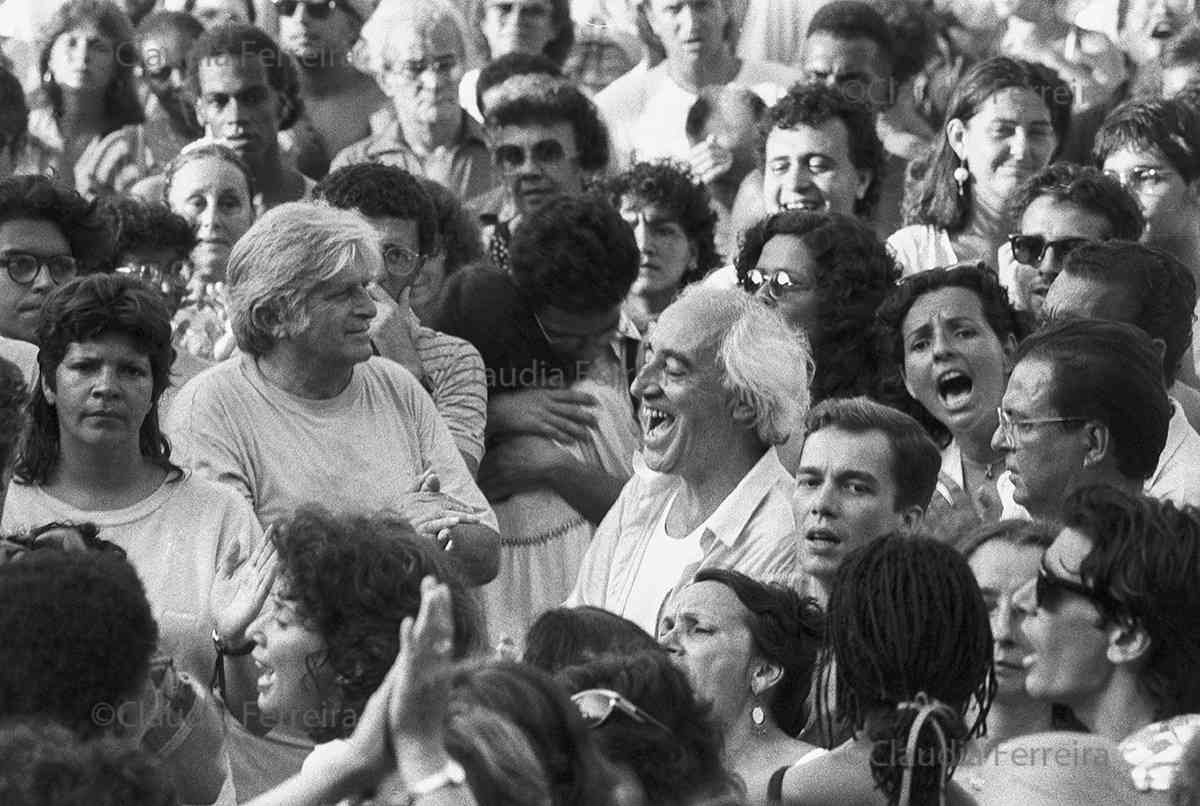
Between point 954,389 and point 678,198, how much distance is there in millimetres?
1683

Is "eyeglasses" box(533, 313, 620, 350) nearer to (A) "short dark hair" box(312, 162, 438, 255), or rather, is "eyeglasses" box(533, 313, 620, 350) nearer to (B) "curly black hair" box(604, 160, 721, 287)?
(A) "short dark hair" box(312, 162, 438, 255)

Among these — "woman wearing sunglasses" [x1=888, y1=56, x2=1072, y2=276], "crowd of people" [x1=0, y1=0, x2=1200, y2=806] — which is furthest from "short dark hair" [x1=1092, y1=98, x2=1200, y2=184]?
"woman wearing sunglasses" [x1=888, y1=56, x2=1072, y2=276]

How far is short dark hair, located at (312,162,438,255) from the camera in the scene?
8000 millimetres

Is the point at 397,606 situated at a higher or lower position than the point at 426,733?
lower

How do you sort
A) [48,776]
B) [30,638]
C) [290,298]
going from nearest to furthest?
[48,776]
[30,638]
[290,298]

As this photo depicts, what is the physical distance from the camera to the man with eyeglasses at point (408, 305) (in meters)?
7.78

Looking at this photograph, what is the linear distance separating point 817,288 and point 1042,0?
3.90 m

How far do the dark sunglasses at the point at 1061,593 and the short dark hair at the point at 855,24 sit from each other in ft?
16.8

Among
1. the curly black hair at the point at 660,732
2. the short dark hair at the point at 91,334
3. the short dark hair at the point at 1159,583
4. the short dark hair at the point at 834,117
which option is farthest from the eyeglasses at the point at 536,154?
the curly black hair at the point at 660,732

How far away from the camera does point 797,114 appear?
353 inches

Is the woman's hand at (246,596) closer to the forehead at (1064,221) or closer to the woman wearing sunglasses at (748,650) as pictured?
the woman wearing sunglasses at (748,650)

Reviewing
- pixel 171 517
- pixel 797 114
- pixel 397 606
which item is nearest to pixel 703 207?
pixel 797 114

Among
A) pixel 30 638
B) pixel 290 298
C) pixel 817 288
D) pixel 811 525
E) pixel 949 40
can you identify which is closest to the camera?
pixel 30 638

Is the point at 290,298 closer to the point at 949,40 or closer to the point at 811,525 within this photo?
the point at 811,525
